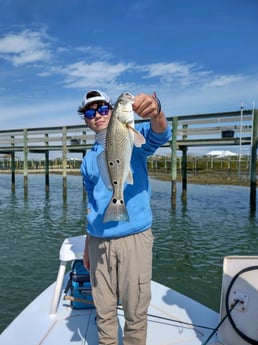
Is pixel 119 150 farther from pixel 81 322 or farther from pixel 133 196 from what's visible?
pixel 81 322

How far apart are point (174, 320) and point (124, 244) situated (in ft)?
4.91

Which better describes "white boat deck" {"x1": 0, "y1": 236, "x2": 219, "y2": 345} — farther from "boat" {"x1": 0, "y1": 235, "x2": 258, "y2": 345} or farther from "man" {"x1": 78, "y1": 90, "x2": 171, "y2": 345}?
"man" {"x1": 78, "y1": 90, "x2": 171, "y2": 345}

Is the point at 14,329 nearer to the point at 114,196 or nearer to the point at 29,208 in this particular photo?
the point at 114,196

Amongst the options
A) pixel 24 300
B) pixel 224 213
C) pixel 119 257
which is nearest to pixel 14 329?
pixel 119 257

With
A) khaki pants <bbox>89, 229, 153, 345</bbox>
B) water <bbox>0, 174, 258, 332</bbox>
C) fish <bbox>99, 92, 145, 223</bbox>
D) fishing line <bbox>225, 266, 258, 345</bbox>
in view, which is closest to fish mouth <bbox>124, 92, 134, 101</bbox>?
fish <bbox>99, 92, 145, 223</bbox>

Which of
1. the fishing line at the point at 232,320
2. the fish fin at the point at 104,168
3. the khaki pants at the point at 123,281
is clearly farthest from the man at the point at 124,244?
the fishing line at the point at 232,320

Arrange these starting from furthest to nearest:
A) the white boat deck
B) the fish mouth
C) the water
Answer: the water, the white boat deck, the fish mouth

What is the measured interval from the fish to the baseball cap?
61cm

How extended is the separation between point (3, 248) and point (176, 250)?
199 inches

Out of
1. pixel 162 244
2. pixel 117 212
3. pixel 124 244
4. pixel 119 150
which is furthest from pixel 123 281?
pixel 162 244

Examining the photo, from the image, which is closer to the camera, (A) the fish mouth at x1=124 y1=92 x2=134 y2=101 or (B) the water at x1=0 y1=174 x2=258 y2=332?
(A) the fish mouth at x1=124 y1=92 x2=134 y2=101

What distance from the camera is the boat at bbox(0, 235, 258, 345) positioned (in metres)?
2.97

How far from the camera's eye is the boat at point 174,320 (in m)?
2.97

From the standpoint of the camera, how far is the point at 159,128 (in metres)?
2.30
